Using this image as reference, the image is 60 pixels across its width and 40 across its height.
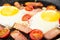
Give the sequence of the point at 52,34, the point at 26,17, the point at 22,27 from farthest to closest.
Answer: the point at 26,17 → the point at 22,27 → the point at 52,34

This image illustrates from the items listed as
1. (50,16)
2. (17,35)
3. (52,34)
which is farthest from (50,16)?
(17,35)

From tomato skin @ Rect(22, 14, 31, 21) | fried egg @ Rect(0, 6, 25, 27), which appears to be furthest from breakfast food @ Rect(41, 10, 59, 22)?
fried egg @ Rect(0, 6, 25, 27)

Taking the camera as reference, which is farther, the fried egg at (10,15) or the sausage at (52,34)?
the fried egg at (10,15)

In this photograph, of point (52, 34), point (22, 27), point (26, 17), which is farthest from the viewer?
point (26, 17)

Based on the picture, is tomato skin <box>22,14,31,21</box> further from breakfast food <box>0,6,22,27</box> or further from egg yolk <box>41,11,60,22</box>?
egg yolk <box>41,11,60,22</box>

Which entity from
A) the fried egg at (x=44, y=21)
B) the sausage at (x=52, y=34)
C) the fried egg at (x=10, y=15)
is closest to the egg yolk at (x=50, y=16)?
the fried egg at (x=44, y=21)

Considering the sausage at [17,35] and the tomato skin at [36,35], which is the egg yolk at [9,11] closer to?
the sausage at [17,35]

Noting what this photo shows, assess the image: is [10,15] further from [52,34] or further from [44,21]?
[52,34]
